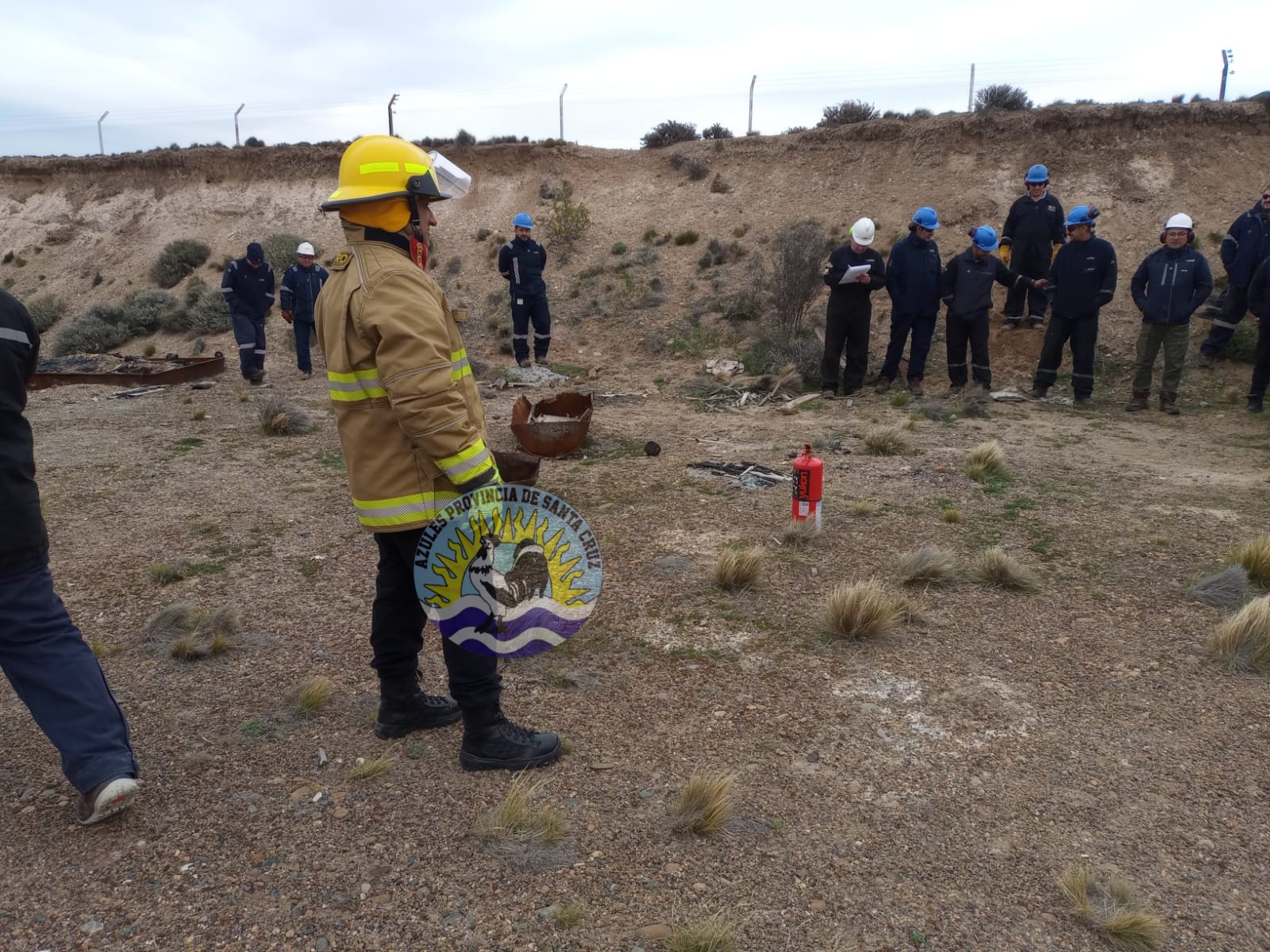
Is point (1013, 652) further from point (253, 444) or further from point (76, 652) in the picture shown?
point (253, 444)

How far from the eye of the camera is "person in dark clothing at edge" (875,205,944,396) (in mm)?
11102

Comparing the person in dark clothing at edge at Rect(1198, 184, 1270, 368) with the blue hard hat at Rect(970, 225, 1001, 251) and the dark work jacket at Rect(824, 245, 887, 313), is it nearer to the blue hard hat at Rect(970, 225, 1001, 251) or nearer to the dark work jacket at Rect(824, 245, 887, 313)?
the blue hard hat at Rect(970, 225, 1001, 251)

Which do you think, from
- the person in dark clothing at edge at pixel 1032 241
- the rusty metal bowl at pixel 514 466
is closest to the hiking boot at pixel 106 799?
the rusty metal bowl at pixel 514 466

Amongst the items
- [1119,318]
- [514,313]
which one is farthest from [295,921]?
[1119,318]

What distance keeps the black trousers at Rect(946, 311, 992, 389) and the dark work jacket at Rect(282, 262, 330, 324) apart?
916 cm

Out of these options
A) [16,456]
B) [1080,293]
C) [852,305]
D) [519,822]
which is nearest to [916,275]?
[852,305]

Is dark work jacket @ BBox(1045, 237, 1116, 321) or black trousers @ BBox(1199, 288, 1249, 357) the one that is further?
black trousers @ BBox(1199, 288, 1249, 357)

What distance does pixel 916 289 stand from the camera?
1112 centimetres

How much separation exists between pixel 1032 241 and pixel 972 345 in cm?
259

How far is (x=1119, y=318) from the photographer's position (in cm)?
1358

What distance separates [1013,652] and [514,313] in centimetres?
1063

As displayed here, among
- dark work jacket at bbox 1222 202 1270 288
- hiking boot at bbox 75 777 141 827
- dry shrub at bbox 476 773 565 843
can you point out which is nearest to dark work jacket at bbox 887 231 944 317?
dark work jacket at bbox 1222 202 1270 288

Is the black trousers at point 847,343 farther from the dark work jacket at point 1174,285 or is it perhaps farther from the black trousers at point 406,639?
the black trousers at point 406,639

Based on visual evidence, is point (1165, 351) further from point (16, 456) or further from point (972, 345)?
point (16, 456)
